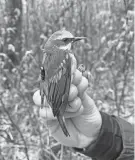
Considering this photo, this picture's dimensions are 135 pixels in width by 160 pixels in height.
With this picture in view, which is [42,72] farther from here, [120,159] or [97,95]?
[97,95]

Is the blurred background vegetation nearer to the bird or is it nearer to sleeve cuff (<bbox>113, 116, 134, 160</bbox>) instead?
sleeve cuff (<bbox>113, 116, 134, 160</bbox>)

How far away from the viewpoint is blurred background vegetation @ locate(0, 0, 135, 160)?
8.71ft

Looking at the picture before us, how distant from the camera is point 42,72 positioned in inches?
47.0

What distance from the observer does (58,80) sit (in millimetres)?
1222

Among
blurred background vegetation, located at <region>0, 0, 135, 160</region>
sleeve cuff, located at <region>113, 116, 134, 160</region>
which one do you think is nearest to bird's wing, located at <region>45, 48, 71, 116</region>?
sleeve cuff, located at <region>113, 116, 134, 160</region>

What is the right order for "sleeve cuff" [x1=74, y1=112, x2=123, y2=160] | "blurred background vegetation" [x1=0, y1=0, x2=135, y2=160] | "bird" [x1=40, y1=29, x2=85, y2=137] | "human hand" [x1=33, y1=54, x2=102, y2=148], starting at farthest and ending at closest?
"blurred background vegetation" [x1=0, y1=0, x2=135, y2=160], "sleeve cuff" [x1=74, y1=112, x2=123, y2=160], "human hand" [x1=33, y1=54, x2=102, y2=148], "bird" [x1=40, y1=29, x2=85, y2=137]

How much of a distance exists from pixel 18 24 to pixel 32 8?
582 mm

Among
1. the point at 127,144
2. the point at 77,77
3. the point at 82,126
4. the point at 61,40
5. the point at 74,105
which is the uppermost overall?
the point at 61,40

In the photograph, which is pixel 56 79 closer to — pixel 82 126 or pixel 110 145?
pixel 82 126

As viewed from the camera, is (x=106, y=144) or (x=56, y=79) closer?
(x=56, y=79)

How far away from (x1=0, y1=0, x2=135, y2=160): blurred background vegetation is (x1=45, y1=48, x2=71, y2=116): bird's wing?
1255 millimetres

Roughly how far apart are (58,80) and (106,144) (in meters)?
0.71

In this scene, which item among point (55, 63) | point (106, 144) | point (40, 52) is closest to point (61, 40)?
point (55, 63)

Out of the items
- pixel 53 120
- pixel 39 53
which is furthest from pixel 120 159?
pixel 39 53
